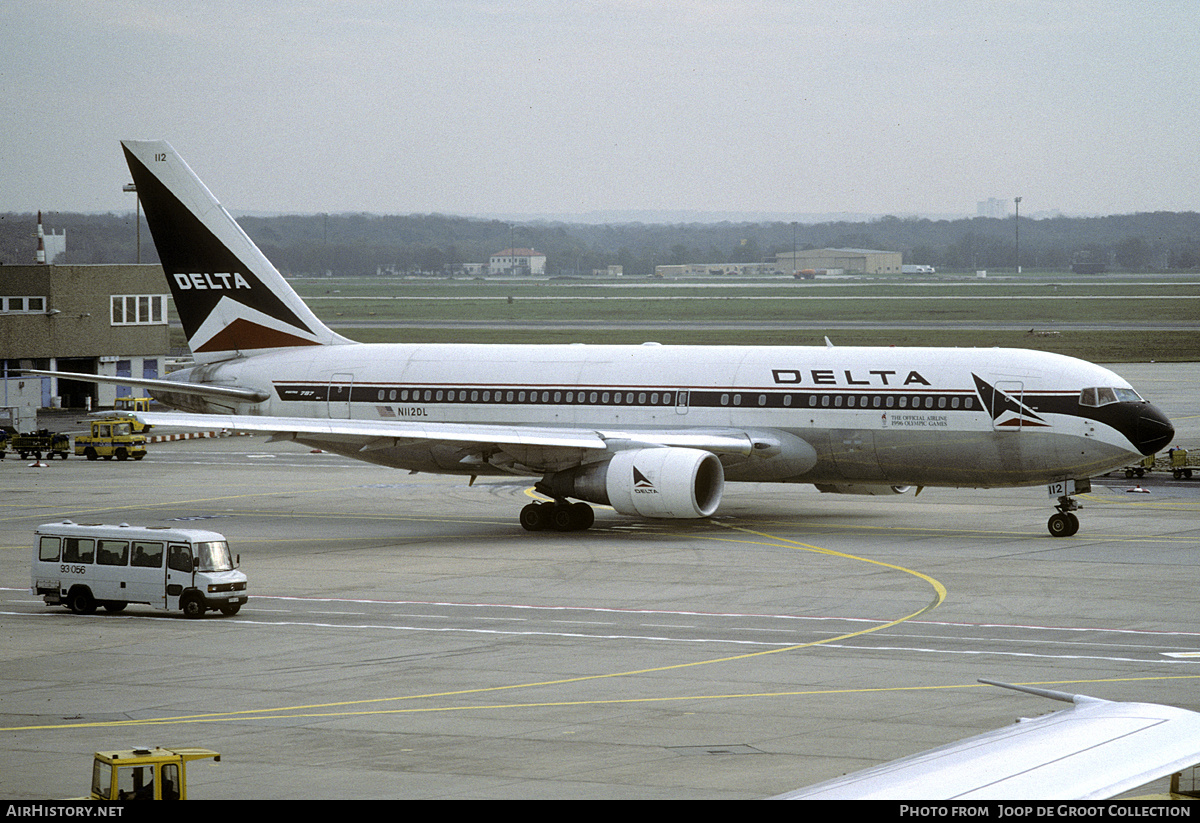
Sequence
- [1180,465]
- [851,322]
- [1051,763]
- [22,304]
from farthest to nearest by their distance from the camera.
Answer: [851,322]
[22,304]
[1180,465]
[1051,763]

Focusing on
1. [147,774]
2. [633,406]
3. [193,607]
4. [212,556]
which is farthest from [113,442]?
[147,774]

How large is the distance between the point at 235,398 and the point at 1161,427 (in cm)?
2734

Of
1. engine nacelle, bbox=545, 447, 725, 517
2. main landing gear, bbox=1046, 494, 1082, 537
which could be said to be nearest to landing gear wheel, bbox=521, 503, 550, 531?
engine nacelle, bbox=545, 447, 725, 517

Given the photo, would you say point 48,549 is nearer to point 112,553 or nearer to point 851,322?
point 112,553

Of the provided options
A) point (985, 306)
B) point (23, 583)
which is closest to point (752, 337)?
point (985, 306)

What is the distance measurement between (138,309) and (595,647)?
65.0 m

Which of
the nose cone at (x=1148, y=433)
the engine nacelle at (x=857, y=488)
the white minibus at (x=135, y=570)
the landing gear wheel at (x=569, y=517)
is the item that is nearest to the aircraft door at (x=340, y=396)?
the landing gear wheel at (x=569, y=517)

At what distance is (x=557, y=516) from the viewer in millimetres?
42469

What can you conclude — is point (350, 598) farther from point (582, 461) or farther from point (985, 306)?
point (985, 306)

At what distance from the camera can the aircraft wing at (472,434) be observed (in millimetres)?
40156

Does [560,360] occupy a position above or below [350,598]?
above

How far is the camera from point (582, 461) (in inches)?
1623

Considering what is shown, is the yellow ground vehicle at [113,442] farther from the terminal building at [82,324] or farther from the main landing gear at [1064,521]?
the main landing gear at [1064,521]
